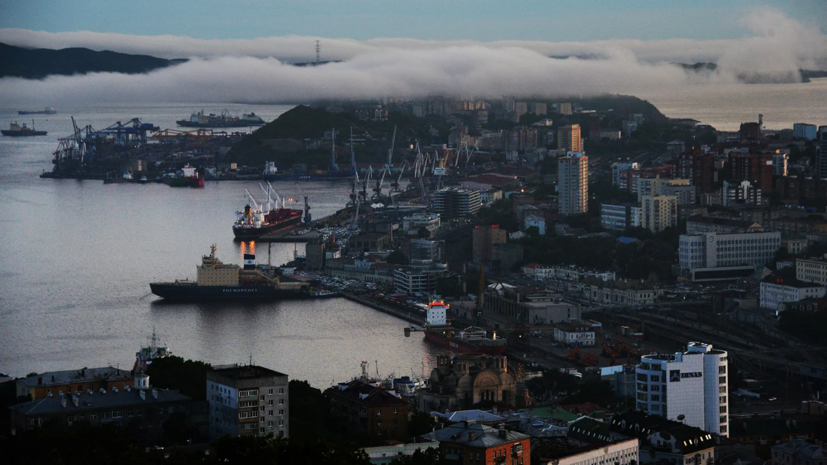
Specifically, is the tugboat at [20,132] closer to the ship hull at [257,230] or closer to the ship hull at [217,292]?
the ship hull at [257,230]

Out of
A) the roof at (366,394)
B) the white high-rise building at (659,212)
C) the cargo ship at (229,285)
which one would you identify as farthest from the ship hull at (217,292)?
the roof at (366,394)

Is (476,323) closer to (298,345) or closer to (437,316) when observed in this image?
(437,316)

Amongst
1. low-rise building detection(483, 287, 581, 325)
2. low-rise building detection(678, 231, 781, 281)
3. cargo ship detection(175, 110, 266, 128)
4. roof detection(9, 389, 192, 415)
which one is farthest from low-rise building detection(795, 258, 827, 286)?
cargo ship detection(175, 110, 266, 128)

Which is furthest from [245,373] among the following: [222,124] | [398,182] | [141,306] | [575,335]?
[222,124]

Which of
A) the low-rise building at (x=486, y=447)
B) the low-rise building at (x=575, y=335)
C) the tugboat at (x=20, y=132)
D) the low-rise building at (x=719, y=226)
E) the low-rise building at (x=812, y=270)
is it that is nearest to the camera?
the low-rise building at (x=486, y=447)

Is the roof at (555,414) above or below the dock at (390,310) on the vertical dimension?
above

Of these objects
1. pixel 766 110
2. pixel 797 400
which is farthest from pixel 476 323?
pixel 766 110
